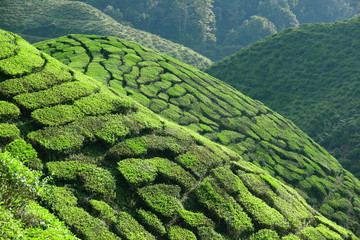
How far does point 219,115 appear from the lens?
1938cm

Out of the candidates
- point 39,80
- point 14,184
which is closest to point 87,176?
point 14,184

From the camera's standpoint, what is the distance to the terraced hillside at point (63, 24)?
5119 centimetres

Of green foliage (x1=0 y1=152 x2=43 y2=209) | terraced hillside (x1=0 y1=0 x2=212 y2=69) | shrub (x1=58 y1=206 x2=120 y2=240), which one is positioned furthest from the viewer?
terraced hillside (x1=0 y1=0 x2=212 y2=69)

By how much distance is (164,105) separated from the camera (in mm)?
16922

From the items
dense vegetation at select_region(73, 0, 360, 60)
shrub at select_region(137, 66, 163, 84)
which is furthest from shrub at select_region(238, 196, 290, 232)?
dense vegetation at select_region(73, 0, 360, 60)

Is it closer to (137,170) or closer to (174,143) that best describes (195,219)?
(137,170)

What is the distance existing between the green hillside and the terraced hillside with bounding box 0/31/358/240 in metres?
18.3

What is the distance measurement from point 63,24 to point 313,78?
40351 mm

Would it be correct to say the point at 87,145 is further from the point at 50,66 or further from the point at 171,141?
the point at 50,66

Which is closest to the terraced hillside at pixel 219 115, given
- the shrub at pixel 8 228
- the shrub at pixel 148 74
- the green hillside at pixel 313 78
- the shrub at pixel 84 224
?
the shrub at pixel 148 74

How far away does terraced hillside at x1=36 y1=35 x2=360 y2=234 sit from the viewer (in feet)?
54.9

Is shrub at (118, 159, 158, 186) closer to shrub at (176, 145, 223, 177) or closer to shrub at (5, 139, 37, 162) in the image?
shrub at (176, 145, 223, 177)

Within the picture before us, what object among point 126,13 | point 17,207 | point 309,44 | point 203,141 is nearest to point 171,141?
point 203,141

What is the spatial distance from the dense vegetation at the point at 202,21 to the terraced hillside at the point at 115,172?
72.3m
